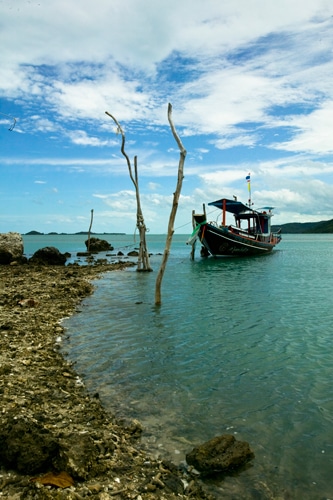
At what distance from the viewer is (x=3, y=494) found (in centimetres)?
382

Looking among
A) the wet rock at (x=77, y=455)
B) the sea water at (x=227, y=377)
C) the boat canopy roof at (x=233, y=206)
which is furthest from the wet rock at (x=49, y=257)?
the wet rock at (x=77, y=455)

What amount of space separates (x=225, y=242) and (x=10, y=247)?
22075 millimetres

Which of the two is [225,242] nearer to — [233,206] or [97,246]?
[233,206]

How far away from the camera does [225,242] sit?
4288cm

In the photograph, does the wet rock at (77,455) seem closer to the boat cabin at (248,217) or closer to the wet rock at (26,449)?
the wet rock at (26,449)

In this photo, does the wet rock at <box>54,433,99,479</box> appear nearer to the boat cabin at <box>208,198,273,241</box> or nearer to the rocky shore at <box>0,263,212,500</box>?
the rocky shore at <box>0,263,212,500</box>

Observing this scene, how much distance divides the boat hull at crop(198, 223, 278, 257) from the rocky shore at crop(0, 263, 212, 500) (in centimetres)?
3318

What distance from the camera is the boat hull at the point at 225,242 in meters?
41.4

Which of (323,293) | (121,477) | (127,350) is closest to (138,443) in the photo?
(121,477)

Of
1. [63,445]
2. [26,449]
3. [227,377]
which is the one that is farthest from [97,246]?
[26,449]

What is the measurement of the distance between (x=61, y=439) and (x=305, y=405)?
13.8 feet

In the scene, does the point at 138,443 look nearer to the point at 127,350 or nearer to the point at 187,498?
the point at 187,498

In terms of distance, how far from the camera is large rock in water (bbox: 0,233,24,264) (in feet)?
112

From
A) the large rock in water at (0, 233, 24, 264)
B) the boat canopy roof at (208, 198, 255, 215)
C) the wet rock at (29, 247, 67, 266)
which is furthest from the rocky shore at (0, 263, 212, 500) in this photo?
the boat canopy roof at (208, 198, 255, 215)
